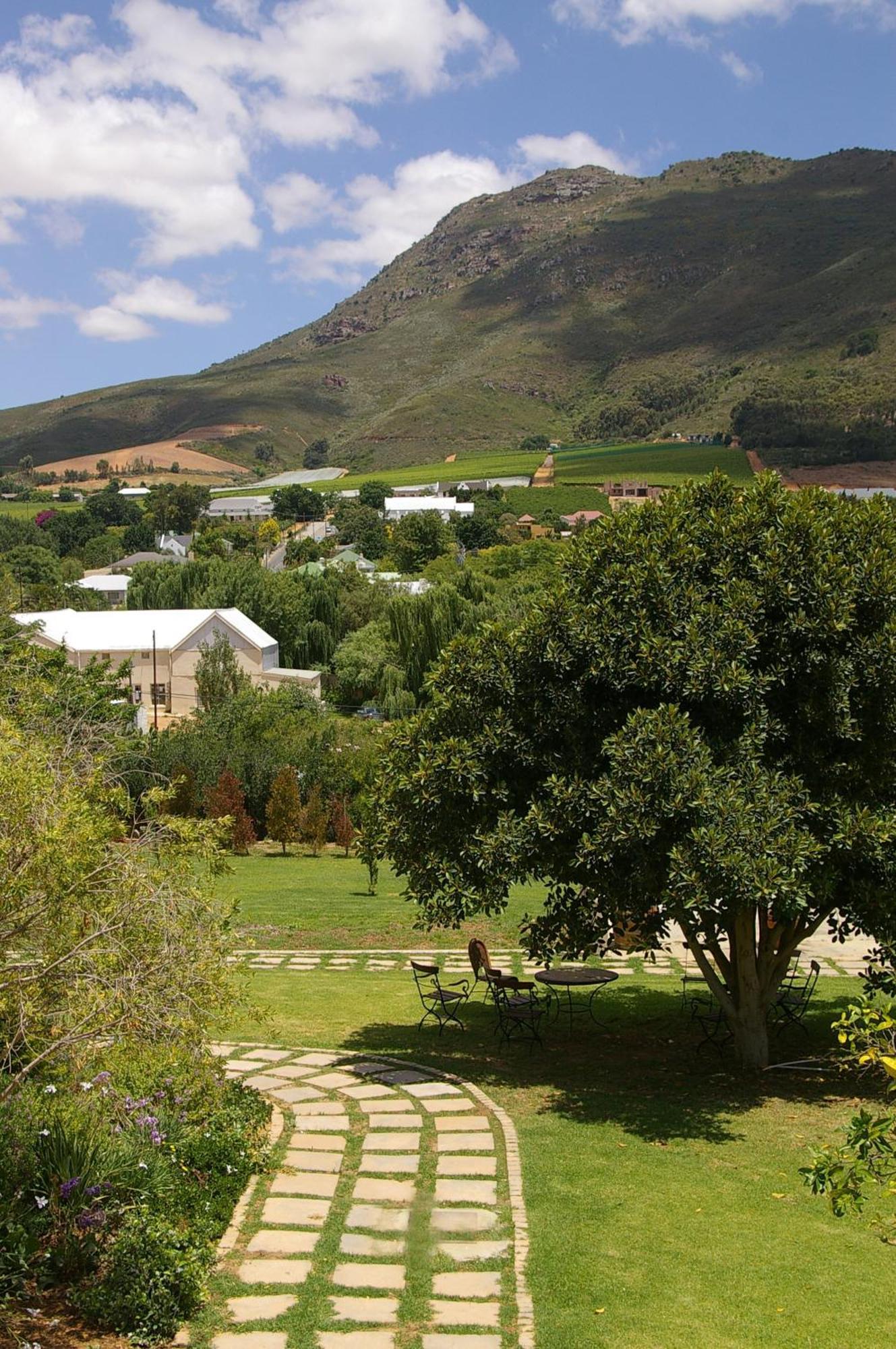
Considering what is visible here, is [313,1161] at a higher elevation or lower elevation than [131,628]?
lower

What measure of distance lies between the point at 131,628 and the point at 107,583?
3680 cm

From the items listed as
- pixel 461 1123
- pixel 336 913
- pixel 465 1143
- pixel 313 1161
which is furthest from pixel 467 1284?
pixel 336 913

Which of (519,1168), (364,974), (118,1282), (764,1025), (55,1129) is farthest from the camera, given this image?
(364,974)

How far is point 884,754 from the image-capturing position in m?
10.5

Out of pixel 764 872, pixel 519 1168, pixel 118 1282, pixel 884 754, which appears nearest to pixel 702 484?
pixel 884 754

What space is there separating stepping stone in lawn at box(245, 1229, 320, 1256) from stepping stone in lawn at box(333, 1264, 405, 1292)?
12.9 inches

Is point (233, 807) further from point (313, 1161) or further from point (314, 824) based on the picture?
point (313, 1161)

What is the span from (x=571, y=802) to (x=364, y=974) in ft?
21.0

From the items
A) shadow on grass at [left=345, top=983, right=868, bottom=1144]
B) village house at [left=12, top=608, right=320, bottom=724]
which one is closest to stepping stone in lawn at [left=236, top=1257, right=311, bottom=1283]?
Result: shadow on grass at [left=345, top=983, right=868, bottom=1144]

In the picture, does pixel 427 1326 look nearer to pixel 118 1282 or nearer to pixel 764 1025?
pixel 118 1282

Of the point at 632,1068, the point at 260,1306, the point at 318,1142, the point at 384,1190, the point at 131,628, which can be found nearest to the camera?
the point at 260,1306

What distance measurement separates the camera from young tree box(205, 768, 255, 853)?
28.9 meters

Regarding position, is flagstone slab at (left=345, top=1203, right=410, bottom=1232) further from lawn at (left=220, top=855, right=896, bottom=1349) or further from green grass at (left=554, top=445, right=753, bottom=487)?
green grass at (left=554, top=445, right=753, bottom=487)

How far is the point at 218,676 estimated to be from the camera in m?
48.0
